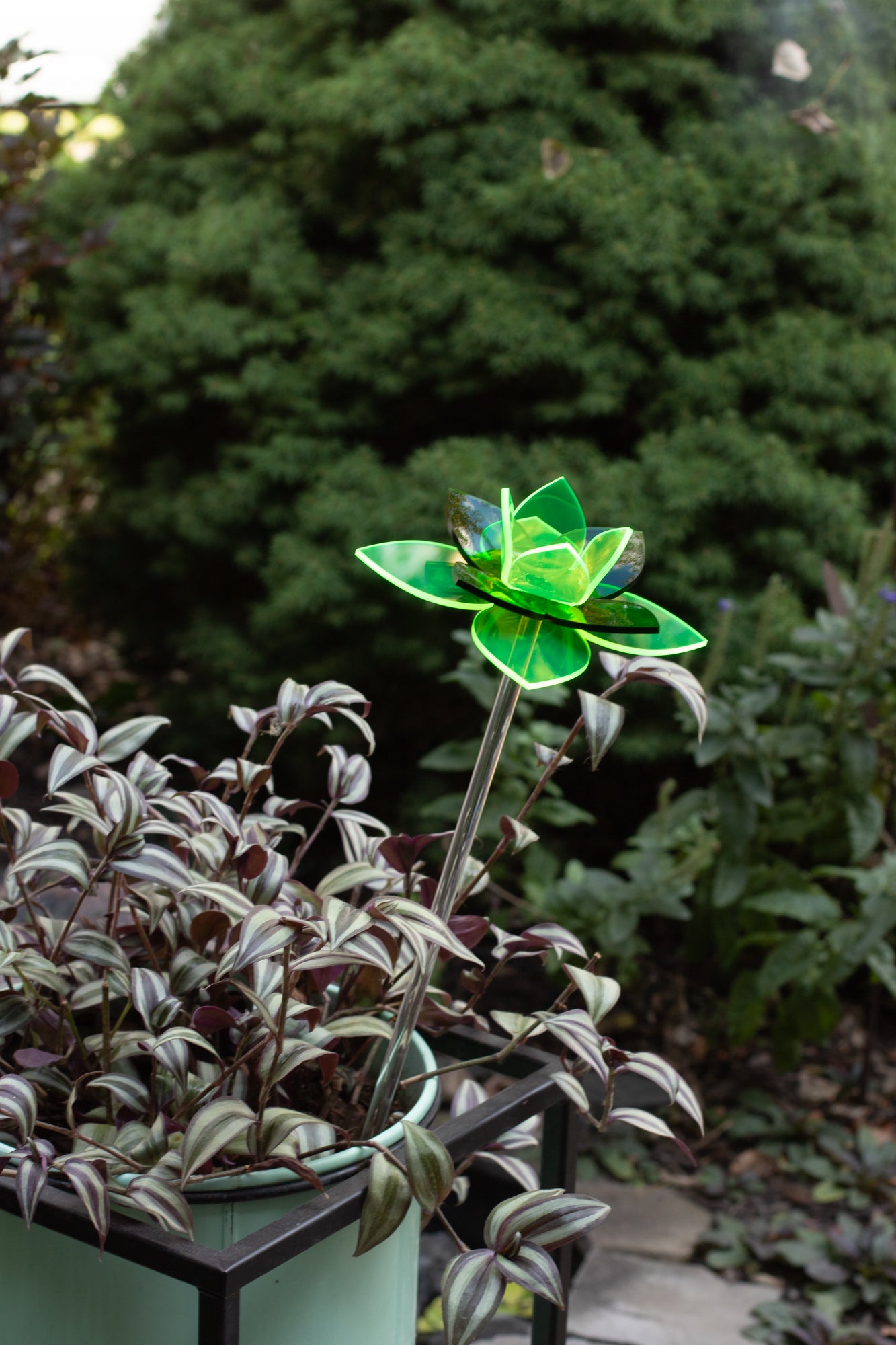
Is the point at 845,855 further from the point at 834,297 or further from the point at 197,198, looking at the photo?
the point at 197,198

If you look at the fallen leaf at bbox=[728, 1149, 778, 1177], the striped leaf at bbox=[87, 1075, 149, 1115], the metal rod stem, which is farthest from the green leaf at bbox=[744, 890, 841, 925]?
the striped leaf at bbox=[87, 1075, 149, 1115]

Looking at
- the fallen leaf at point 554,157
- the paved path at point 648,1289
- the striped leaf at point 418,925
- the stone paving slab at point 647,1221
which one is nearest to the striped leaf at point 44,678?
the striped leaf at point 418,925

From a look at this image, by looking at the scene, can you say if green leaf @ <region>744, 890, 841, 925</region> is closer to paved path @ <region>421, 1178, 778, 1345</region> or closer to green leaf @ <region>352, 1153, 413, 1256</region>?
paved path @ <region>421, 1178, 778, 1345</region>

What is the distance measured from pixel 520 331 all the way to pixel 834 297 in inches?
26.4

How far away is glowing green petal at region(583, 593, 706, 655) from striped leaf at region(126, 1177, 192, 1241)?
0.42 m

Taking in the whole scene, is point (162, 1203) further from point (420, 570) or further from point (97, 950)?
point (420, 570)

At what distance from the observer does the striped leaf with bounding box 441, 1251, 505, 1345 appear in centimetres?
72

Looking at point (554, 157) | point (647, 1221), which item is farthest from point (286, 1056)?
point (554, 157)

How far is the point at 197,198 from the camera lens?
9.53 ft

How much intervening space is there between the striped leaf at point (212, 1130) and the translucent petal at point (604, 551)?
0.40 metres

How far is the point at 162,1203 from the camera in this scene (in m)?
0.71

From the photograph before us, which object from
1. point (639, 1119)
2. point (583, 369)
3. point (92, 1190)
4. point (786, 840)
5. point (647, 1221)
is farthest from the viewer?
point (583, 369)

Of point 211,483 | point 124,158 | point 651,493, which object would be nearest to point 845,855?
point 651,493

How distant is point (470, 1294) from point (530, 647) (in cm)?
39
